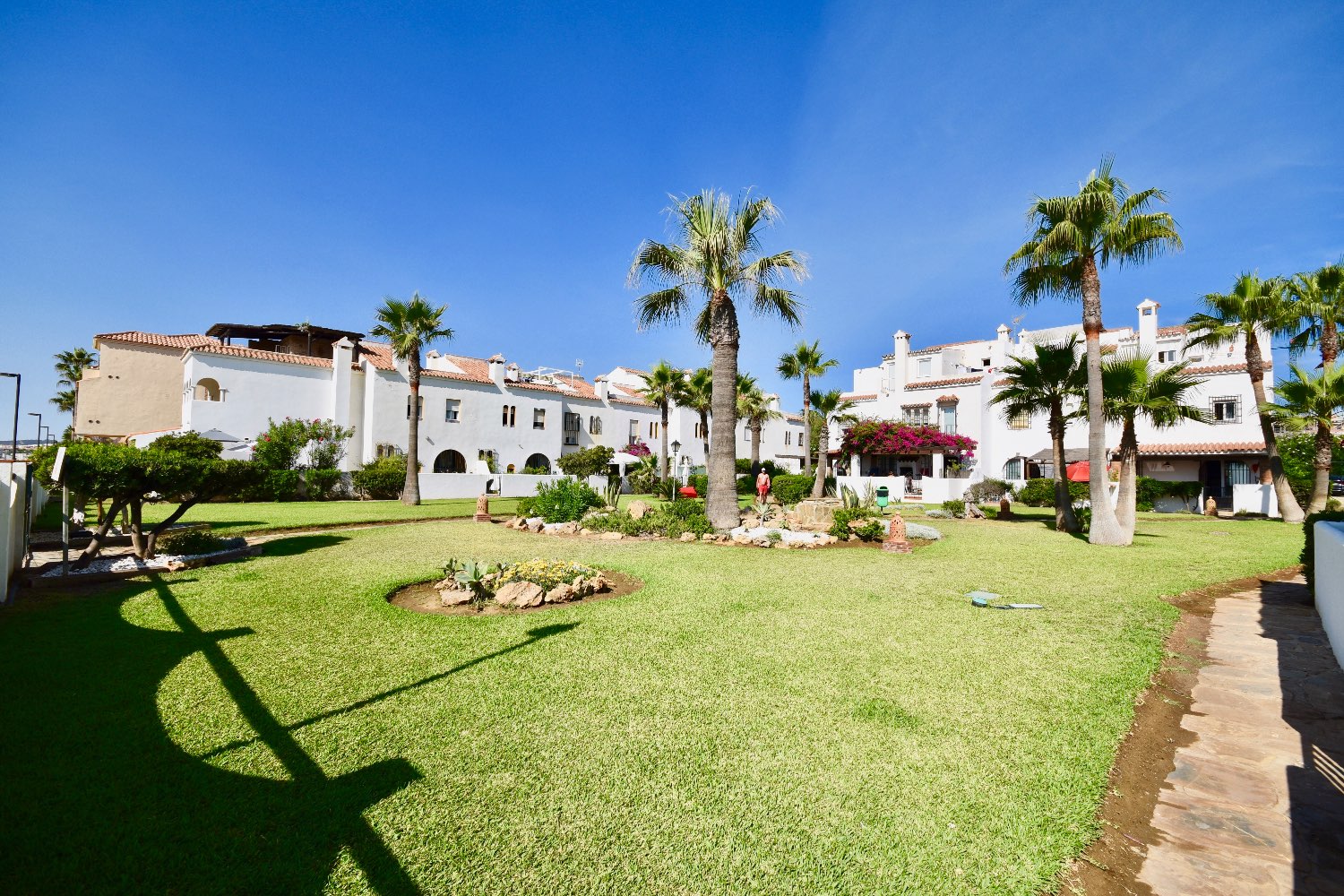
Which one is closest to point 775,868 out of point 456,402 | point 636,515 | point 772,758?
point 772,758

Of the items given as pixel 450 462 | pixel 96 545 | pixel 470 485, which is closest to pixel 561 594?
pixel 96 545

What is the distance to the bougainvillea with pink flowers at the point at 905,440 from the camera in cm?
3641

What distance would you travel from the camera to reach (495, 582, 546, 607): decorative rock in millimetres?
7867

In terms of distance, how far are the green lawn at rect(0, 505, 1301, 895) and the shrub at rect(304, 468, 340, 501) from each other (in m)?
23.6

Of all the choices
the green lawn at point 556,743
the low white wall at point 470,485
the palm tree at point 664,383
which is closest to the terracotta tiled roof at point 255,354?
the low white wall at point 470,485

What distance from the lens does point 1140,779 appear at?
149 inches

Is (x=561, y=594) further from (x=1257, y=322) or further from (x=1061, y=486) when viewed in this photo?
(x=1257, y=322)

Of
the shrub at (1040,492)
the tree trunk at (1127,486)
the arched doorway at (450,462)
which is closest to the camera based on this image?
the tree trunk at (1127,486)

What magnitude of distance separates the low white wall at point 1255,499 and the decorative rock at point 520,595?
113ft

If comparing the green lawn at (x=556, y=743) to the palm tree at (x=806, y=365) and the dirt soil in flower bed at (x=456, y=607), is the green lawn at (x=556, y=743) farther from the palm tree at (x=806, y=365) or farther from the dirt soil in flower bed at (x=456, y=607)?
the palm tree at (x=806, y=365)

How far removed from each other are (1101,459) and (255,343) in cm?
5030

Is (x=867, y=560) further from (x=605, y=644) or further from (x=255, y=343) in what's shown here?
(x=255, y=343)

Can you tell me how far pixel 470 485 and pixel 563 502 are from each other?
17.3 meters

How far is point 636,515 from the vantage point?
16656 mm
